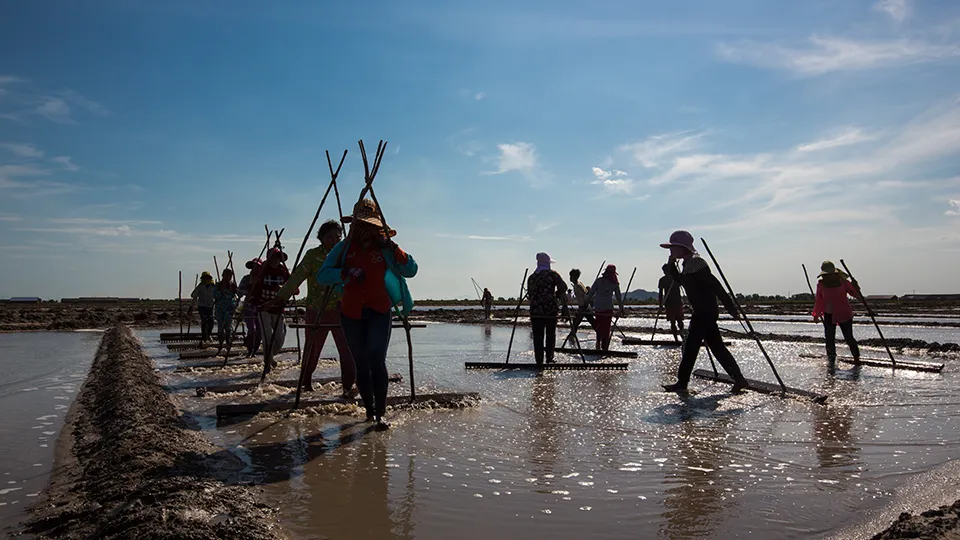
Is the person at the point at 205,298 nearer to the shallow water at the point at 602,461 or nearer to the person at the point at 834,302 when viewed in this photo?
→ the shallow water at the point at 602,461

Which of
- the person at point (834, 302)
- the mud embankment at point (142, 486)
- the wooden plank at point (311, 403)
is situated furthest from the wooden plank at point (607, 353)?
the mud embankment at point (142, 486)

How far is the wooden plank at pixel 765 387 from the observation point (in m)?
7.21

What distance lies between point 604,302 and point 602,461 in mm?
9108

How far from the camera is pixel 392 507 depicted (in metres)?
3.68

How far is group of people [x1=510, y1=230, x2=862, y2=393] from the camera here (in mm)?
8086

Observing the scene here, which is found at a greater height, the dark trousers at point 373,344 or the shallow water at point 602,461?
the dark trousers at point 373,344

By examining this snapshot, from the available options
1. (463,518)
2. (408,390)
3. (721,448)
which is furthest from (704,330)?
(463,518)

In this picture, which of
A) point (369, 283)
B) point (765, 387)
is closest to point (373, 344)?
point (369, 283)

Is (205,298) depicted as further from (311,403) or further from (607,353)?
(311,403)

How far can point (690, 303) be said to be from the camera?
815 centimetres

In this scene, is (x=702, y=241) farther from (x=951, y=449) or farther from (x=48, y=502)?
(x=48, y=502)

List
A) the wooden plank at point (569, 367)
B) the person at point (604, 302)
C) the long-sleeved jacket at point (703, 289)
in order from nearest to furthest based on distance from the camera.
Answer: the long-sleeved jacket at point (703, 289), the wooden plank at point (569, 367), the person at point (604, 302)

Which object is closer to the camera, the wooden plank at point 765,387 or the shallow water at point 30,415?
the shallow water at point 30,415

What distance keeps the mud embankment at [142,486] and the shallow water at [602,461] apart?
249mm
